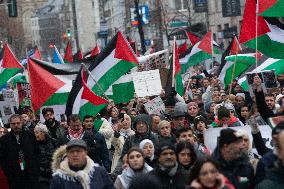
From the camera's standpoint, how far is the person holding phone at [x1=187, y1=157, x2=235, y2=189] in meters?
7.19

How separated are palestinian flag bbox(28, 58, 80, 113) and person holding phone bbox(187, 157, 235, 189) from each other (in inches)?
308

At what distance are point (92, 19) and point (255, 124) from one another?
13484cm

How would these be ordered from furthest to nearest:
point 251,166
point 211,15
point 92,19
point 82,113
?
point 92,19 < point 211,15 < point 82,113 < point 251,166

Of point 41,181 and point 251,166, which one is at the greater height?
point 251,166

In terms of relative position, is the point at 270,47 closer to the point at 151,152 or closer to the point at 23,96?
the point at 151,152

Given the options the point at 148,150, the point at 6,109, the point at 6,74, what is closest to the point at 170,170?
the point at 148,150

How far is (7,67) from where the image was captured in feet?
66.9

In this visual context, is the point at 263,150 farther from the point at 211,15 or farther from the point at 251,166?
the point at 211,15

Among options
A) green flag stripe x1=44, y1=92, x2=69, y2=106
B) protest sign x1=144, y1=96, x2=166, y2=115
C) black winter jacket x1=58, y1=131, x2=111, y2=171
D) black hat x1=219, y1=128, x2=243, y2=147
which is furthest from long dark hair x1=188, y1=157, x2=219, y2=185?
green flag stripe x1=44, y1=92, x2=69, y2=106

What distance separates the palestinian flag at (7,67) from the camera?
20266 millimetres

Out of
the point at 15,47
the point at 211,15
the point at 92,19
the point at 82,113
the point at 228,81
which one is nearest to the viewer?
the point at 82,113

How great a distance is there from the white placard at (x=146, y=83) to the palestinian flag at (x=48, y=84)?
5.86 ft

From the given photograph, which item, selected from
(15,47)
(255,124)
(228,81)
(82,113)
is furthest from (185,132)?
(15,47)

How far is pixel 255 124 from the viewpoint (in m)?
9.34
